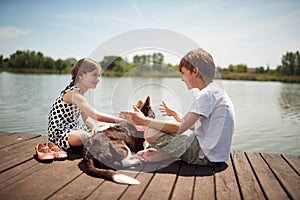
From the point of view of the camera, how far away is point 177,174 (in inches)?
133

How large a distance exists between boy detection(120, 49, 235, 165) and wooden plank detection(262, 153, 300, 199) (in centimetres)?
66

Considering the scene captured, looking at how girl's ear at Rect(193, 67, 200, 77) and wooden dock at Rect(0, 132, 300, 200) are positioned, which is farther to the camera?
girl's ear at Rect(193, 67, 200, 77)

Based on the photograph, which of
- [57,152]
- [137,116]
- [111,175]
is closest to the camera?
[111,175]

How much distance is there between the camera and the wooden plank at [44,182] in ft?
8.79

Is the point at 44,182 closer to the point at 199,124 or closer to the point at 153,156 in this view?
the point at 153,156

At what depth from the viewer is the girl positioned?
4.07 m

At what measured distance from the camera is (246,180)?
10.8ft

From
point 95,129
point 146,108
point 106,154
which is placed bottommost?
point 106,154

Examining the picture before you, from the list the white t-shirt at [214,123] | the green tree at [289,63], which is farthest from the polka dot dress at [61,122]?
the green tree at [289,63]

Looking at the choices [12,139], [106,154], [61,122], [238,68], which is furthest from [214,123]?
[238,68]

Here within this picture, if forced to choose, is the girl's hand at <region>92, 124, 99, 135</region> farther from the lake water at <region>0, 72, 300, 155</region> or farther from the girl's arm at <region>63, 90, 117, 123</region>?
the lake water at <region>0, 72, 300, 155</region>

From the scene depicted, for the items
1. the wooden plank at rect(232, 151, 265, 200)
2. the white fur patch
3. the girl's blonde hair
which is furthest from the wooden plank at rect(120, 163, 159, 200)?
the girl's blonde hair

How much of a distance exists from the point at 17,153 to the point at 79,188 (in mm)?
1626

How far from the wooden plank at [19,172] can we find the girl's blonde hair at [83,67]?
1245 mm
